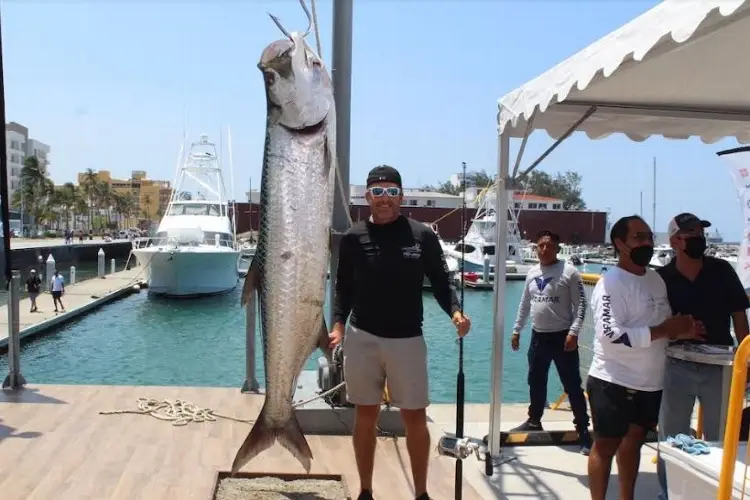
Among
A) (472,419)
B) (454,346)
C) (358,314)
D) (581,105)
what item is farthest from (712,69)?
(454,346)

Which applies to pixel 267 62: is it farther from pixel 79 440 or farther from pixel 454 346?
pixel 454 346

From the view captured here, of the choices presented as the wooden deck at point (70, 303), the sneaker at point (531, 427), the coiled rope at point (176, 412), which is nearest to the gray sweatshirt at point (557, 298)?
the sneaker at point (531, 427)

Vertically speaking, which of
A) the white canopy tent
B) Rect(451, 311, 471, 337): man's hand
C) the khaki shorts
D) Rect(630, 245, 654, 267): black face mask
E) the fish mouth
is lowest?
the khaki shorts

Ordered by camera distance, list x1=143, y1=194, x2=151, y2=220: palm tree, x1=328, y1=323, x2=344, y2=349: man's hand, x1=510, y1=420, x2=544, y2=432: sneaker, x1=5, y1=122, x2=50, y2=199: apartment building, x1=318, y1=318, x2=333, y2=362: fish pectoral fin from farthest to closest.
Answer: x1=143, y1=194, x2=151, y2=220: palm tree
x1=5, y1=122, x2=50, y2=199: apartment building
x1=510, y1=420, x2=544, y2=432: sneaker
x1=328, y1=323, x2=344, y2=349: man's hand
x1=318, y1=318, x2=333, y2=362: fish pectoral fin

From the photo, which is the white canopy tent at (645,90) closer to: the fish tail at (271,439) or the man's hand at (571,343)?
the man's hand at (571,343)

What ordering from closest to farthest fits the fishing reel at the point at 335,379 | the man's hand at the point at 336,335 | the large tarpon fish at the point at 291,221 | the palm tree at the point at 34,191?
the large tarpon fish at the point at 291,221 → the man's hand at the point at 336,335 → the fishing reel at the point at 335,379 → the palm tree at the point at 34,191

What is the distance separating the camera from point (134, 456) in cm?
443

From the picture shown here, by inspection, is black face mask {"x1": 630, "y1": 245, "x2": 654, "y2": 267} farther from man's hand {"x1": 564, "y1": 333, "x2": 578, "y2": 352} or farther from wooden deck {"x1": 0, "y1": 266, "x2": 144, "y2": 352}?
wooden deck {"x1": 0, "y1": 266, "x2": 144, "y2": 352}

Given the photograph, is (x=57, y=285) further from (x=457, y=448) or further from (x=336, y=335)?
(x=457, y=448)

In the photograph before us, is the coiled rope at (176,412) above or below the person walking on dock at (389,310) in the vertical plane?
below

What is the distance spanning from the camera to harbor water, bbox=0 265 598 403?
13.1 meters

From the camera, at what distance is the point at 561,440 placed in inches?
195

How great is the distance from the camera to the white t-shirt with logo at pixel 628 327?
10.5 ft

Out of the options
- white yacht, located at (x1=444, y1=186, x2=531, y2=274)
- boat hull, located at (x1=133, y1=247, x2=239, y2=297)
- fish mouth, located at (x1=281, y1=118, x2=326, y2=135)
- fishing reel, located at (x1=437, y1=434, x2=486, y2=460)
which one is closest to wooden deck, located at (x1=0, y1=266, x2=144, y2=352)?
boat hull, located at (x1=133, y1=247, x2=239, y2=297)
